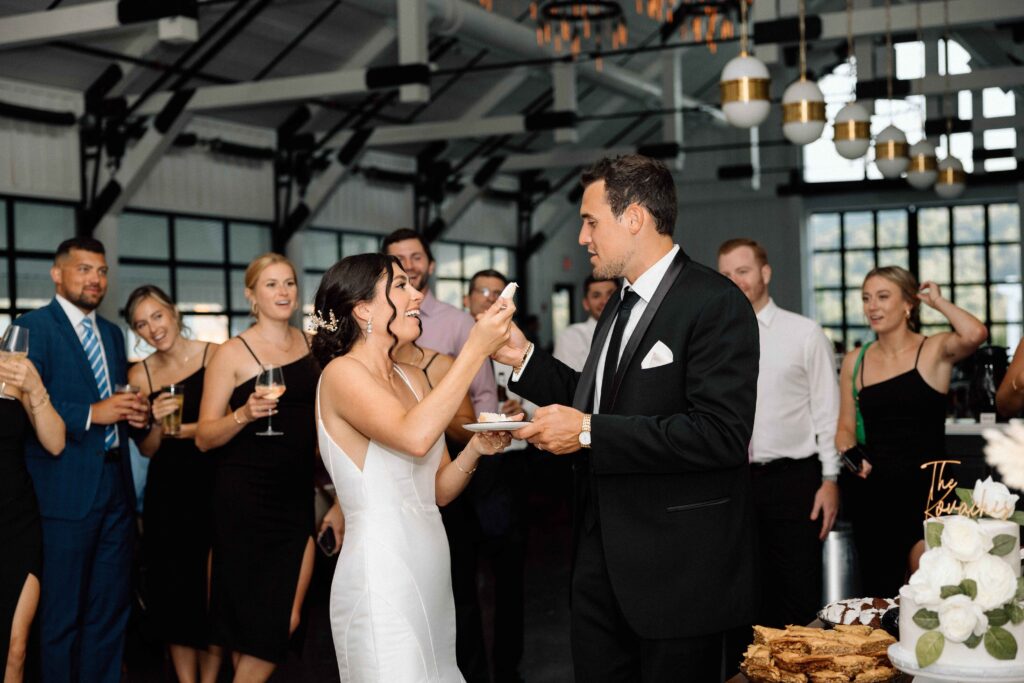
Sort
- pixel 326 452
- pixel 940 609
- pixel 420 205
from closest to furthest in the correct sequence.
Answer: pixel 940 609 < pixel 326 452 < pixel 420 205

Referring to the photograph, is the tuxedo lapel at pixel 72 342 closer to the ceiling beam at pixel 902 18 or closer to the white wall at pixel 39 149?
the ceiling beam at pixel 902 18

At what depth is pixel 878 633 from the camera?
8.27 ft

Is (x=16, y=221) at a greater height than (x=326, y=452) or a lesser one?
greater

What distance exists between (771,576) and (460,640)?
114 centimetres

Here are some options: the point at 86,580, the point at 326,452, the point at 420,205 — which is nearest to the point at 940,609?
the point at 326,452

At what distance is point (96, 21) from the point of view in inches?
330

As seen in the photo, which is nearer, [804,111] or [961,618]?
[961,618]

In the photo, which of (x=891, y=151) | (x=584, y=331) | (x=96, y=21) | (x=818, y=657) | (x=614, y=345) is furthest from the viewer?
(x=96, y=21)

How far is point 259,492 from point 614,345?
1.90m

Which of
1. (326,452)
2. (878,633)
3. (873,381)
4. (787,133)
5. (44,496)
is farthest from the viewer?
(787,133)

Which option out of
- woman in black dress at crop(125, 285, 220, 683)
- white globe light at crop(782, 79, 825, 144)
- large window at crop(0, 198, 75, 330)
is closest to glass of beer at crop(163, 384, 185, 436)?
woman in black dress at crop(125, 285, 220, 683)

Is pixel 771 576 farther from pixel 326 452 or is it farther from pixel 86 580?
pixel 86 580

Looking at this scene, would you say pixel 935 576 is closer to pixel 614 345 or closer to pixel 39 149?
pixel 614 345

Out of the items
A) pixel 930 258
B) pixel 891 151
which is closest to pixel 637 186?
pixel 891 151
